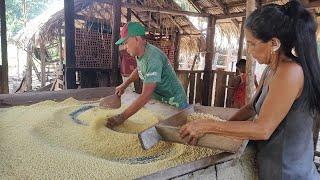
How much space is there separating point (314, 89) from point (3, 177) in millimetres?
1369

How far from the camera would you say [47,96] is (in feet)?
9.86

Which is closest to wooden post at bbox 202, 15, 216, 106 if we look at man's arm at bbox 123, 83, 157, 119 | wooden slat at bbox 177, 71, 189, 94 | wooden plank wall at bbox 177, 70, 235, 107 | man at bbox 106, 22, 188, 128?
wooden plank wall at bbox 177, 70, 235, 107

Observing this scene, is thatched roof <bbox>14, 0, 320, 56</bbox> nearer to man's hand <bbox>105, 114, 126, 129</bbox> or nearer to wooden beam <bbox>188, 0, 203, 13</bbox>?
wooden beam <bbox>188, 0, 203, 13</bbox>

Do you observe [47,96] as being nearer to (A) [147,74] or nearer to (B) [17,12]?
(A) [147,74]

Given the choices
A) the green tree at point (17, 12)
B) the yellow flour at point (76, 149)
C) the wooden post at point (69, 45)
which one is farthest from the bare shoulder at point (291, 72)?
the green tree at point (17, 12)

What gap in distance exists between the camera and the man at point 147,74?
6.94ft

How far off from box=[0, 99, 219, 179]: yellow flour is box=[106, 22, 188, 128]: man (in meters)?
0.15

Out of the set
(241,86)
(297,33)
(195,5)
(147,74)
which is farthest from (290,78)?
(195,5)

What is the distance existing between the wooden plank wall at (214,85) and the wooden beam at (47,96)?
3254 millimetres

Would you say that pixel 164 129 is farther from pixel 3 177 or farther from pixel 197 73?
pixel 197 73

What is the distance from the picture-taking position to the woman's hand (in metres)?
1.34

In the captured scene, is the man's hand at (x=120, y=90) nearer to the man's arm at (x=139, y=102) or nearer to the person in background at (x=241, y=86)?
the man's arm at (x=139, y=102)

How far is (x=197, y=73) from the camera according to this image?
6762 mm

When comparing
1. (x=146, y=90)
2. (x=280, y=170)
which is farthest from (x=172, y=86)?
(x=280, y=170)
